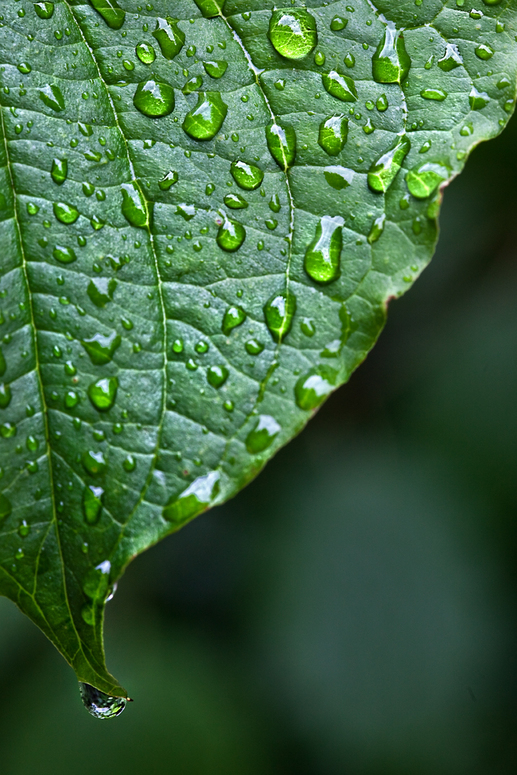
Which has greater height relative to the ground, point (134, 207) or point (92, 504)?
point (134, 207)

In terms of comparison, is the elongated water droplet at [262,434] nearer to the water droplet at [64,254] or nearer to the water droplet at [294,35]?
the water droplet at [64,254]

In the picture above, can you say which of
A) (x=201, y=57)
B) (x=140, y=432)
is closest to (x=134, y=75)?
(x=201, y=57)

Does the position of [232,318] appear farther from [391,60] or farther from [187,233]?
[391,60]

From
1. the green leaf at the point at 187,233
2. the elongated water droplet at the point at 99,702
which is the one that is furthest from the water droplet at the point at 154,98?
the elongated water droplet at the point at 99,702

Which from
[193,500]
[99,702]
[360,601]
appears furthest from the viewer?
[360,601]

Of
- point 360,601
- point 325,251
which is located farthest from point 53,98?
point 360,601

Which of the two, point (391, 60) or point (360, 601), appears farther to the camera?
point (360, 601)

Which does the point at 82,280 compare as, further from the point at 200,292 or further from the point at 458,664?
the point at 458,664

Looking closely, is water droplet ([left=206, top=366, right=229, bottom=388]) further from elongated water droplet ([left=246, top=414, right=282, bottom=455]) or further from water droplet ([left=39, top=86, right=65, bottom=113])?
water droplet ([left=39, top=86, right=65, bottom=113])

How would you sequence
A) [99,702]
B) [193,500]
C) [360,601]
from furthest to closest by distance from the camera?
[360,601]
[99,702]
[193,500]
